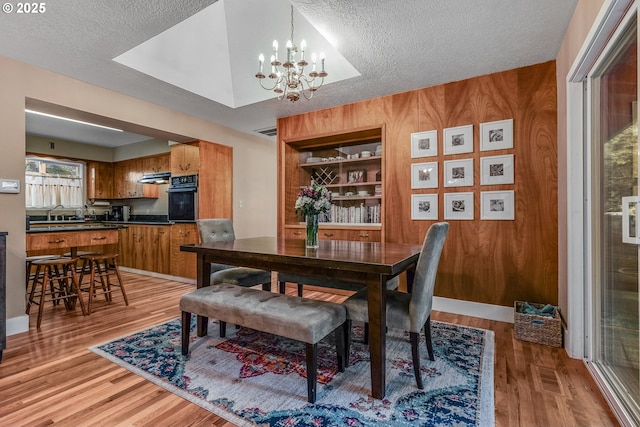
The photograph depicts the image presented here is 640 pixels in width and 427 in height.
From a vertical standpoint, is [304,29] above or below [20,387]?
above

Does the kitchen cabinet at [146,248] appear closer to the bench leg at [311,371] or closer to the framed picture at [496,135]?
the bench leg at [311,371]

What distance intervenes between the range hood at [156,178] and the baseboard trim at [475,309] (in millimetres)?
4787

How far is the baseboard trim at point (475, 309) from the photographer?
2990 mm

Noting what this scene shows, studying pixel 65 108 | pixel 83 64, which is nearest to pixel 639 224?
pixel 83 64

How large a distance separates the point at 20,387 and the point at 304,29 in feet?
11.7

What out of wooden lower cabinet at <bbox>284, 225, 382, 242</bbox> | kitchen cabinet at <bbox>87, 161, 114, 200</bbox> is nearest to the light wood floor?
wooden lower cabinet at <bbox>284, 225, 382, 242</bbox>

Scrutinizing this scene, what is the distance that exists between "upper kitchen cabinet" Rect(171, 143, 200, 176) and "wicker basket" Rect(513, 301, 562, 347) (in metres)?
4.48

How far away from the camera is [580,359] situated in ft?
7.20

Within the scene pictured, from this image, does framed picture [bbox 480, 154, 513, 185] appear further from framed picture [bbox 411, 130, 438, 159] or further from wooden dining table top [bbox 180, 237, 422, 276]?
wooden dining table top [bbox 180, 237, 422, 276]

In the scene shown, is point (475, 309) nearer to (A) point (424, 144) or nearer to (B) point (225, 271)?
(A) point (424, 144)

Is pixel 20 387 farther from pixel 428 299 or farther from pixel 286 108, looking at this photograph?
pixel 286 108

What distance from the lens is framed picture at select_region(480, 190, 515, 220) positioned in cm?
297

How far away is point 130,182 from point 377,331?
20.8ft

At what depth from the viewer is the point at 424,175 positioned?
3.43m
